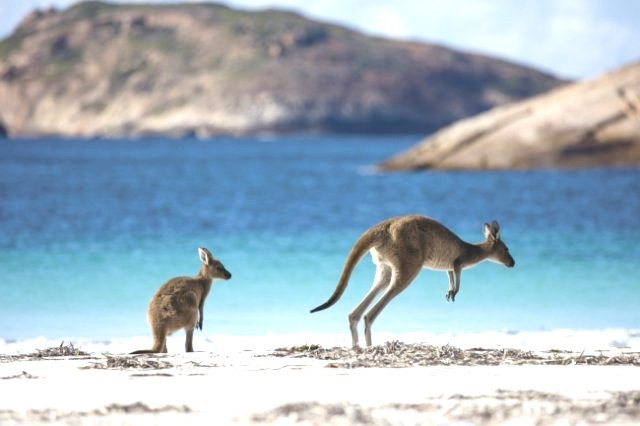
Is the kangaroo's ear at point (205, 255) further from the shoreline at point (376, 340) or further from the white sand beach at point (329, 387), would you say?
the shoreline at point (376, 340)

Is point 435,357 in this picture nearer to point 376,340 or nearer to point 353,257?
point 353,257

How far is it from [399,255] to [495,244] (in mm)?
1333

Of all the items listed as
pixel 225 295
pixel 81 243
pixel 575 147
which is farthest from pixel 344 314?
pixel 575 147

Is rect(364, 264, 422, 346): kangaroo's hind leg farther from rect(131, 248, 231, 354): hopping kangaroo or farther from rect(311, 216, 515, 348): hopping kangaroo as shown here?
rect(131, 248, 231, 354): hopping kangaroo

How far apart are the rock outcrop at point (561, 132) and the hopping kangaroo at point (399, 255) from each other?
3415 cm

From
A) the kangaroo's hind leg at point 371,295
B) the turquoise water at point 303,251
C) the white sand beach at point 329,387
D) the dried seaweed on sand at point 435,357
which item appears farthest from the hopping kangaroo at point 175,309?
the turquoise water at point 303,251

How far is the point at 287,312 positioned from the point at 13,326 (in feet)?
10.8

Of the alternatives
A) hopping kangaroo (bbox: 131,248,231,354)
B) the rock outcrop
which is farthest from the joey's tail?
the rock outcrop

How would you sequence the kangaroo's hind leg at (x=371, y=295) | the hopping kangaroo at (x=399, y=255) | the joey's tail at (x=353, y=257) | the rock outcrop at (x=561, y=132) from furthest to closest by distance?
the rock outcrop at (x=561, y=132) < the kangaroo's hind leg at (x=371, y=295) < the hopping kangaroo at (x=399, y=255) < the joey's tail at (x=353, y=257)

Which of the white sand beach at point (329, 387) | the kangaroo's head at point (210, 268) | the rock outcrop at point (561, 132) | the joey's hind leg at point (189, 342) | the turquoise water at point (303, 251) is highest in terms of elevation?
the rock outcrop at point (561, 132)

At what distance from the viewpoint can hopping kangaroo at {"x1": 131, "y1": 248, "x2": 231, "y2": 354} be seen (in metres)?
9.91

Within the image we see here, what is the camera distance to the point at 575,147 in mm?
46094

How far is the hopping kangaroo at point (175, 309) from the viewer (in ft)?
32.5

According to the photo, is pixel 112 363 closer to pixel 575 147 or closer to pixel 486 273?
pixel 486 273
